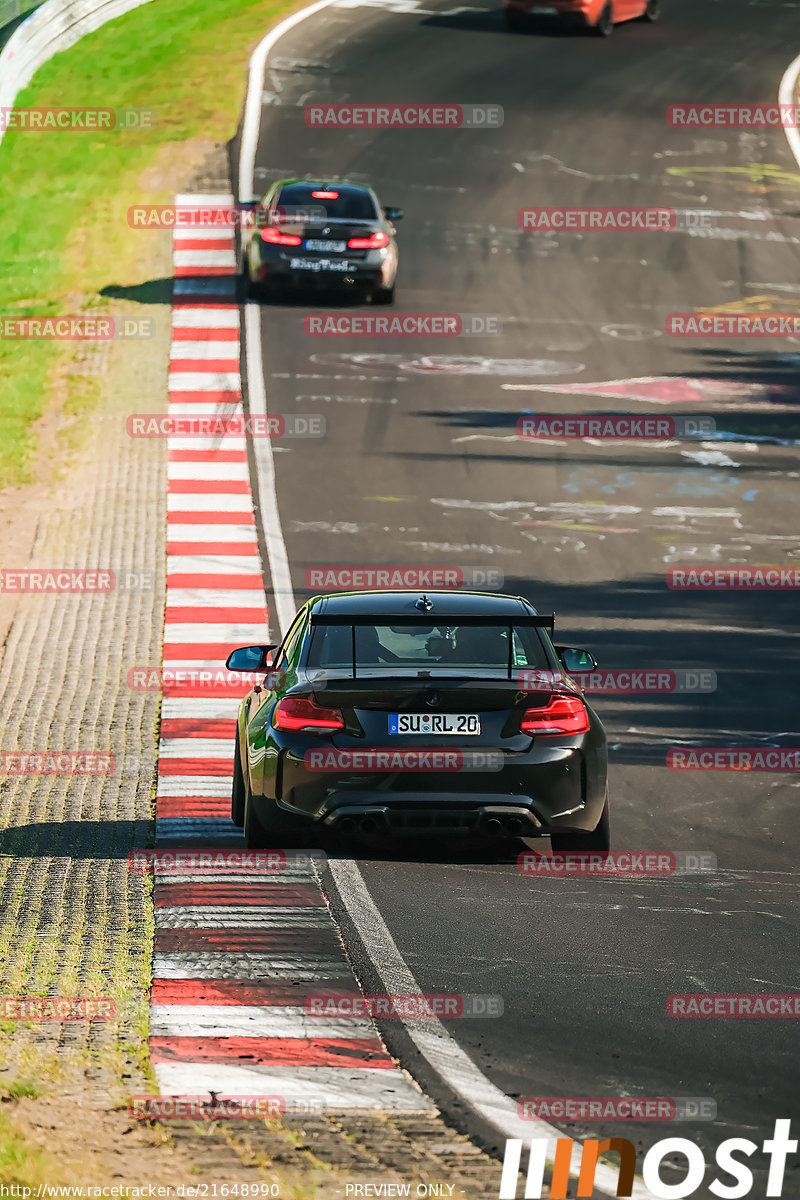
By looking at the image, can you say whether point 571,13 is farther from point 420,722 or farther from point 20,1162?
point 20,1162

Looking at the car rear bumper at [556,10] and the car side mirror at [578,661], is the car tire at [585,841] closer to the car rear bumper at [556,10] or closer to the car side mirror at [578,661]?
the car side mirror at [578,661]

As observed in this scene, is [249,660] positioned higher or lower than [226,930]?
higher

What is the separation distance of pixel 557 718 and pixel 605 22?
120 ft

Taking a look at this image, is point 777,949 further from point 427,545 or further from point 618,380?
point 618,380

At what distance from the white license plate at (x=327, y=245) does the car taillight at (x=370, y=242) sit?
0.41ft

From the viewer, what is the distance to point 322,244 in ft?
83.3

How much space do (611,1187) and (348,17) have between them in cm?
4113

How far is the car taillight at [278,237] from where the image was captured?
25453mm

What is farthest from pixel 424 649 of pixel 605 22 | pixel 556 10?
pixel 605 22

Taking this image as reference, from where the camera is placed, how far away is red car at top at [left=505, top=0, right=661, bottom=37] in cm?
4150

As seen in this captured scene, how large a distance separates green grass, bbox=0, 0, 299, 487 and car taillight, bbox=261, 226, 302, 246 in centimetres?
281

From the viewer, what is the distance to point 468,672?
905 cm

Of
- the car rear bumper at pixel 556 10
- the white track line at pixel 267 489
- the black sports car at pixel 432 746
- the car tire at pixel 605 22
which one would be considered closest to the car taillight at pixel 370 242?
the white track line at pixel 267 489

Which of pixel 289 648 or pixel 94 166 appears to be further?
pixel 94 166
